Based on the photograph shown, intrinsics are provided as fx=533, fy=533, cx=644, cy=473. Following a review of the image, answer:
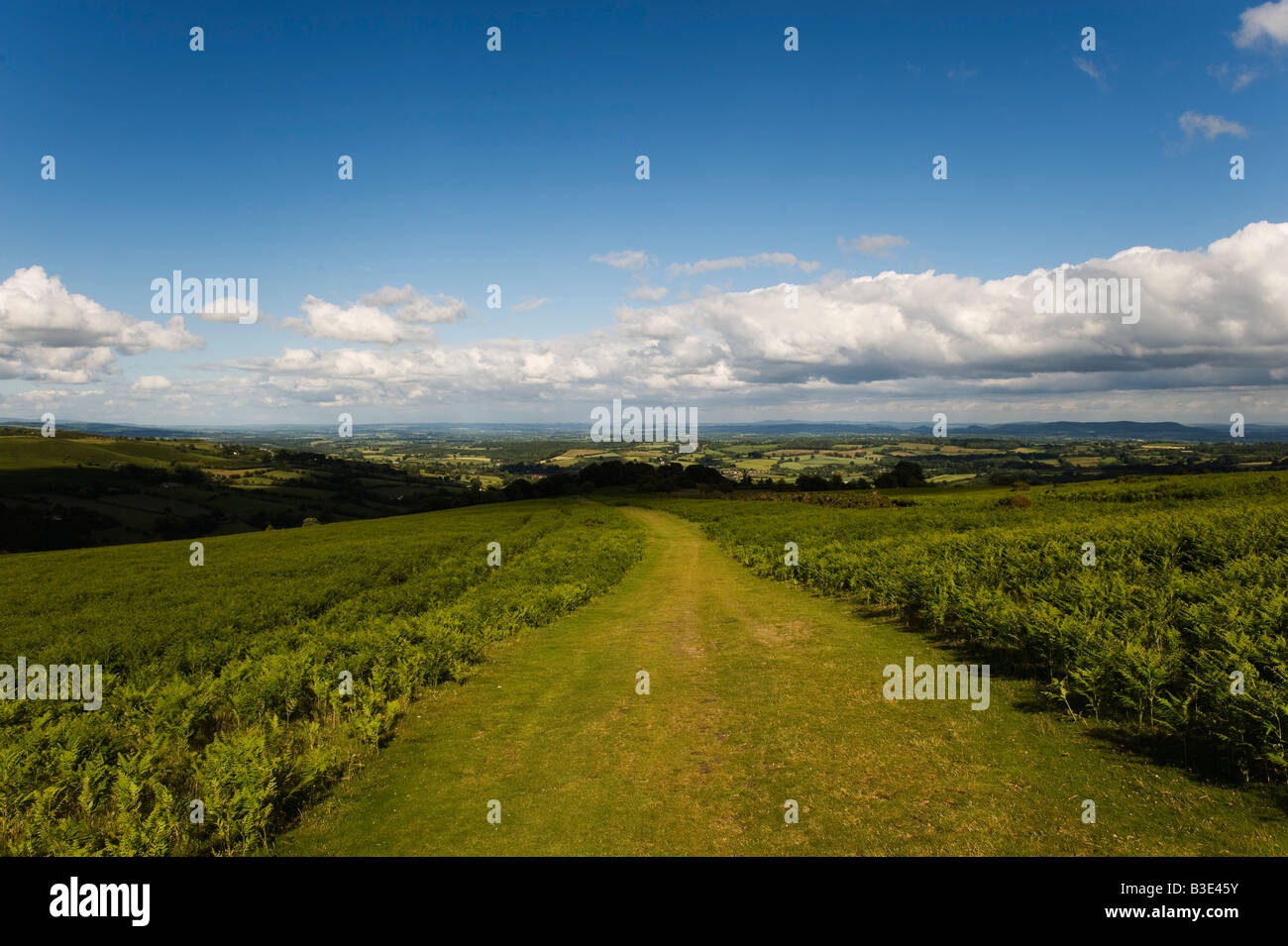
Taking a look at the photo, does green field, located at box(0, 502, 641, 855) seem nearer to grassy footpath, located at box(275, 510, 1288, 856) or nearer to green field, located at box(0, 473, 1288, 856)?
green field, located at box(0, 473, 1288, 856)

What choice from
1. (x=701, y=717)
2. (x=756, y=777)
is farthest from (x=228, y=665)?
(x=756, y=777)

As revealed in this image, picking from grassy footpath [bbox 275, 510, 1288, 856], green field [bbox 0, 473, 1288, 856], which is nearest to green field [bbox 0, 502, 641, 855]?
green field [bbox 0, 473, 1288, 856]

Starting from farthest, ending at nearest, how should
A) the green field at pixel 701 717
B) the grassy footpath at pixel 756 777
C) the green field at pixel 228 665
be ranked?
the green field at pixel 228 665, the green field at pixel 701 717, the grassy footpath at pixel 756 777

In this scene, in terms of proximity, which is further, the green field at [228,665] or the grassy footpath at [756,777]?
the green field at [228,665]

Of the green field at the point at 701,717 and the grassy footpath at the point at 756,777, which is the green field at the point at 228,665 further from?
the grassy footpath at the point at 756,777

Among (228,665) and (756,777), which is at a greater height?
(228,665)

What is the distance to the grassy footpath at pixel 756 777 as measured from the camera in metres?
8.92

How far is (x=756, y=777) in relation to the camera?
11.4m

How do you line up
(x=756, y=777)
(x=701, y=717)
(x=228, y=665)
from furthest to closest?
(x=228, y=665) → (x=701, y=717) → (x=756, y=777)

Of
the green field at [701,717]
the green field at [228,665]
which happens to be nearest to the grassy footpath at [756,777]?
the green field at [701,717]

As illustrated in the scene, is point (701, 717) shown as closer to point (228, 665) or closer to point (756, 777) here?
point (756, 777)

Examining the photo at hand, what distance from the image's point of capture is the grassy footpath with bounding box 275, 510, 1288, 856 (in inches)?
351
